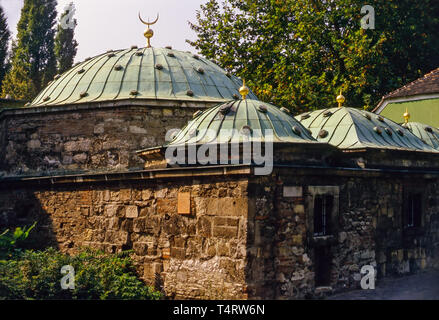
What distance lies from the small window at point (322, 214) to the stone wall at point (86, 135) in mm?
4858

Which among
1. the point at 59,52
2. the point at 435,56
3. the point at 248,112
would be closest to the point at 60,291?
the point at 248,112

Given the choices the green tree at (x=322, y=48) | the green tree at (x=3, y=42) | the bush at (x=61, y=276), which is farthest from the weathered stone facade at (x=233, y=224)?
the green tree at (x=3, y=42)

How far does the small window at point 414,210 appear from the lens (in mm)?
14672

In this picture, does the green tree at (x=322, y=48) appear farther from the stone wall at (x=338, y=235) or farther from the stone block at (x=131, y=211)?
the stone block at (x=131, y=211)

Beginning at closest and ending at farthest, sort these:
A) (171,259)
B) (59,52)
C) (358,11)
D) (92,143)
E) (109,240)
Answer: (171,259), (109,240), (92,143), (358,11), (59,52)

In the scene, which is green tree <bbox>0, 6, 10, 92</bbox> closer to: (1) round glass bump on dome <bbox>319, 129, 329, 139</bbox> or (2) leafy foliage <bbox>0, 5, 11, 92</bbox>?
(2) leafy foliage <bbox>0, 5, 11, 92</bbox>

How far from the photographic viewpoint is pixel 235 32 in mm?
27516

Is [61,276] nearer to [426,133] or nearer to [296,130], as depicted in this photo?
[296,130]

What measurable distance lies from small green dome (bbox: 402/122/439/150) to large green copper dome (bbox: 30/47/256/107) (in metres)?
4.80

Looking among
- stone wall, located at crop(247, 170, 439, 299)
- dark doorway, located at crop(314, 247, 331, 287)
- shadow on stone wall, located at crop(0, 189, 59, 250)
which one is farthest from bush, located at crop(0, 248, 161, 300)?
dark doorway, located at crop(314, 247, 331, 287)

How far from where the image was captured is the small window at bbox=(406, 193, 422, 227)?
14.7m

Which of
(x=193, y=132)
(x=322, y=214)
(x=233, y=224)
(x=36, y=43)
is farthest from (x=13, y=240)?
(x=36, y=43)
